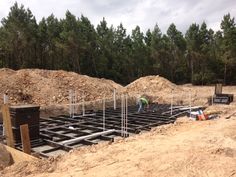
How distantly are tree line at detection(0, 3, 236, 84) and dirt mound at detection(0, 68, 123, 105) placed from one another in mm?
9807

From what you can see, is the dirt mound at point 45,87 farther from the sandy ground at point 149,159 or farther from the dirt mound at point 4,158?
the sandy ground at point 149,159

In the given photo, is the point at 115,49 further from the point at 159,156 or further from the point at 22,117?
the point at 159,156

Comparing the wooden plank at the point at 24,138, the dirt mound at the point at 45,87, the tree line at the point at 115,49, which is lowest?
the wooden plank at the point at 24,138

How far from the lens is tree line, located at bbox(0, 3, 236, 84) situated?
2725cm

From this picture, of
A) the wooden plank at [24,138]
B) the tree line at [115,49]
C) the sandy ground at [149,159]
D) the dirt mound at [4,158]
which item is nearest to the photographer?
the sandy ground at [149,159]

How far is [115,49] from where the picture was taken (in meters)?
34.4

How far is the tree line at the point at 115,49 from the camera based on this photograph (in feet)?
89.4

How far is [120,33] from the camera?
119 feet

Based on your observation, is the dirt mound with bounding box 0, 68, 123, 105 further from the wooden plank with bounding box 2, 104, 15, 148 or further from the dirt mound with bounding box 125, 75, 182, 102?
the wooden plank with bounding box 2, 104, 15, 148

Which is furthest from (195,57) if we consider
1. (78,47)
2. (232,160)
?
(232,160)

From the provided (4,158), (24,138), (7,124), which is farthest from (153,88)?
(4,158)

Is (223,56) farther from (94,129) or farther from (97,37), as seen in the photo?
(94,129)

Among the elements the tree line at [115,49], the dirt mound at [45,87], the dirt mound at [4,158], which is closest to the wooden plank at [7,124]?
the dirt mound at [4,158]

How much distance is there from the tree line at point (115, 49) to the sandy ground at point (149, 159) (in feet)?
71.9
